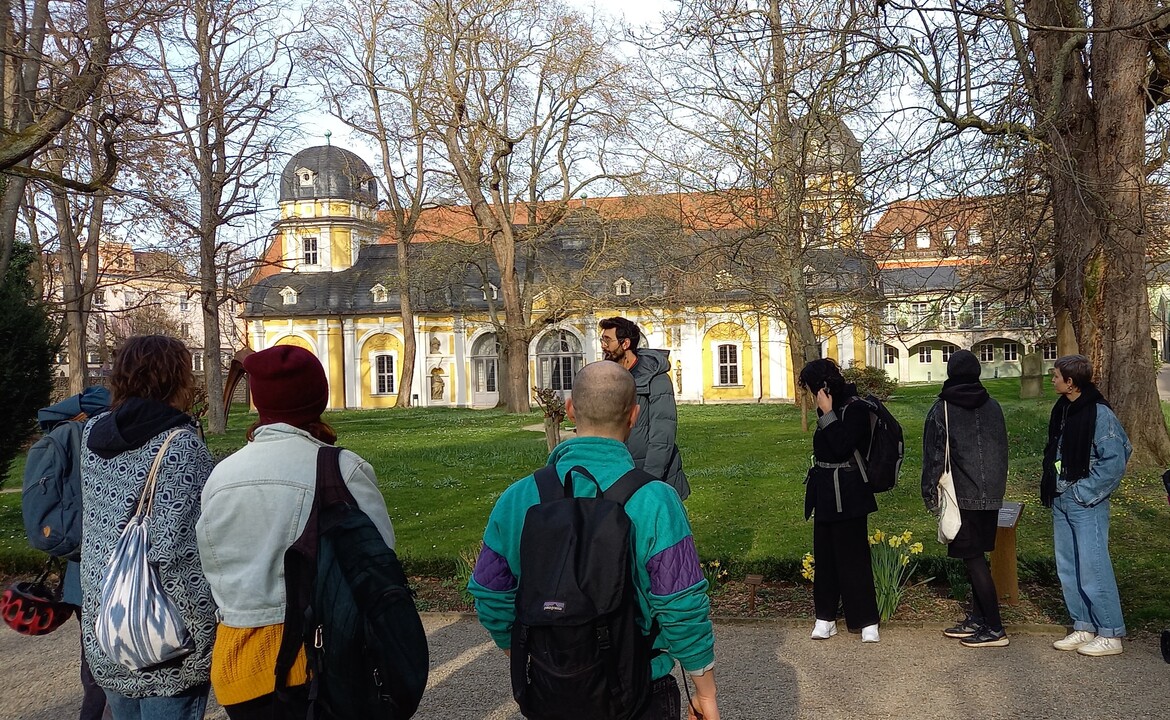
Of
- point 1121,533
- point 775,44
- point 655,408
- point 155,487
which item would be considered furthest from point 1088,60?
point 155,487

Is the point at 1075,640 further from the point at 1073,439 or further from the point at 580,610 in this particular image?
the point at 580,610

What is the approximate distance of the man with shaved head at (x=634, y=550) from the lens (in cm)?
282

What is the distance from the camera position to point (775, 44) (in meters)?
12.8

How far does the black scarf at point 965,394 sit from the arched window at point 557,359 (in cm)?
4384

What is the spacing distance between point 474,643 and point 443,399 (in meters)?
45.6

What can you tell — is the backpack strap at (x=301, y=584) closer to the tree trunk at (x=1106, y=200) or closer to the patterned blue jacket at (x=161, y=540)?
the patterned blue jacket at (x=161, y=540)

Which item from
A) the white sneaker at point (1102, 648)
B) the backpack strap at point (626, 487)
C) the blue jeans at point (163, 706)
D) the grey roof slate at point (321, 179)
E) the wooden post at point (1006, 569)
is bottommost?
the white sneaker at point (1102, 648)

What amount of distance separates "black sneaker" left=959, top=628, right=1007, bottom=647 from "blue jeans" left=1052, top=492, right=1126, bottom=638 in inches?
16.7

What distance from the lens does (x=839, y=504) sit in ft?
19.5

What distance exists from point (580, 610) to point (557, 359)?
158 feet

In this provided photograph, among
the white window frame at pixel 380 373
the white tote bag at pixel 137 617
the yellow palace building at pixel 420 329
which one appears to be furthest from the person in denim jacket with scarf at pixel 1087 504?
the white window frame at pixel 380 373

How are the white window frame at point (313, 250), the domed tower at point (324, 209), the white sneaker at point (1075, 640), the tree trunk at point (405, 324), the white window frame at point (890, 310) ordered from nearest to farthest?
1. the white sneaker at point (1075, 640)
2. the white window frame at point (890, 310)
3. the tree trunk at point (405, 324)
4. the domed tower at point (324, 209)
5. the white window frame at point (313, 250)

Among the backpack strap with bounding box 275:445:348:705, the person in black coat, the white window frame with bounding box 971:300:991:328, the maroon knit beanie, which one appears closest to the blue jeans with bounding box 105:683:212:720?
the backpack strap with bounding box 275:445:348:705

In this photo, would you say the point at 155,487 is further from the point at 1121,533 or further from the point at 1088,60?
the point at 1088,60
